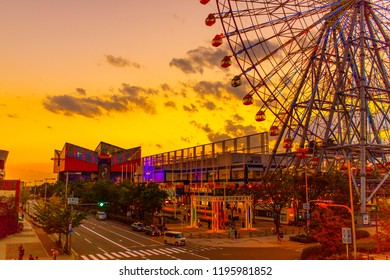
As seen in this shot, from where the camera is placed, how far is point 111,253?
132 ft

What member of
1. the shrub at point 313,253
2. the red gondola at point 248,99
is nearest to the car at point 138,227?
the red gondola at point 248,99

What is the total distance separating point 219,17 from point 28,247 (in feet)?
113

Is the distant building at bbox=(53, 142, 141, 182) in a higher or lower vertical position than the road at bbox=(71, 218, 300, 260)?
higher

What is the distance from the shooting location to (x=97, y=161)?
169m

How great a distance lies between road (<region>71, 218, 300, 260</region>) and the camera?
37562mm

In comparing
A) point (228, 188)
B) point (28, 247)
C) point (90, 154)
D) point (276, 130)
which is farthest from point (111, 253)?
point (90, 154)

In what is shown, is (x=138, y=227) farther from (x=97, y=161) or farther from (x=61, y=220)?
(x=97, y=161)

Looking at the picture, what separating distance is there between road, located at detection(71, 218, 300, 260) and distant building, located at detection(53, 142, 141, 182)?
103 m

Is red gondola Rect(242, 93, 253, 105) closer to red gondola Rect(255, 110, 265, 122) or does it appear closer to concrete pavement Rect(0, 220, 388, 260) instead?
red gondola Rect(255, 110, 265, 122)

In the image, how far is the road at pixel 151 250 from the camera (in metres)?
37.6

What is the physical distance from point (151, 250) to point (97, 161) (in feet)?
433

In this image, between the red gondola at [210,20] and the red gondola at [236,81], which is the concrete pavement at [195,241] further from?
the red gondola at [210,20]

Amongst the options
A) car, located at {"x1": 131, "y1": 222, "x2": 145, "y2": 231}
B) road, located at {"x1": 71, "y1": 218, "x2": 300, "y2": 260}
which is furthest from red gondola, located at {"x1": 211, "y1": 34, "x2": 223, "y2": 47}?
car, located at {"x1": 131, "y1": 222, "x2": 145, "y2": 231}

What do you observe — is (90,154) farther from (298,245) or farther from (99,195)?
(298,245)
